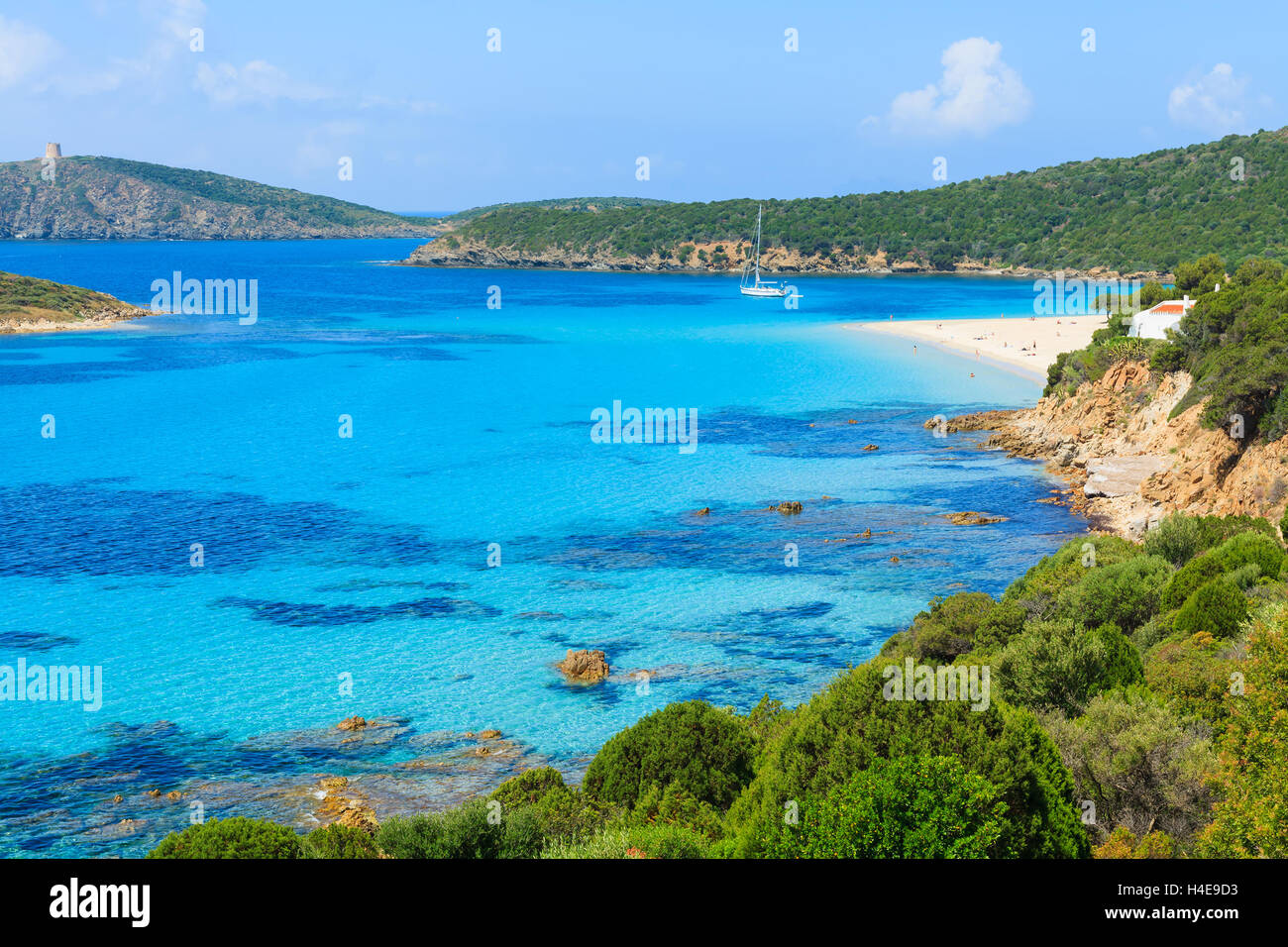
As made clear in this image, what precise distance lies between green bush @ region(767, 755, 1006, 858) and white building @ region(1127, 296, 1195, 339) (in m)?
45.9

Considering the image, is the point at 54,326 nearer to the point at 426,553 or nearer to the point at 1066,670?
the point at 426,553

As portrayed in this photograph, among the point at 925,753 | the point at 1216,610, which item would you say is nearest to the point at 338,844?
the point at 925,753

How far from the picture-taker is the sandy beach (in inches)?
3115

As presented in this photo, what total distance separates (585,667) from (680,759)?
946cm

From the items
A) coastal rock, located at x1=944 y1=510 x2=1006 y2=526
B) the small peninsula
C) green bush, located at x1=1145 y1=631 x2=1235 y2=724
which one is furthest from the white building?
the small peninsula

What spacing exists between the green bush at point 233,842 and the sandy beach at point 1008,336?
216ft

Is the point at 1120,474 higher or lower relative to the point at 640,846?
higher

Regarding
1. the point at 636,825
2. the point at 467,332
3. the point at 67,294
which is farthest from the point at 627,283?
the point at 636,825

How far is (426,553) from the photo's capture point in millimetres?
36375

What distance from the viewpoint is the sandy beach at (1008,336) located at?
79125 mm

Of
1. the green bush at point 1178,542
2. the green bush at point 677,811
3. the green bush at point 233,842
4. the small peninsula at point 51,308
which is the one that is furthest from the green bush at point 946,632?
the small peninsula at point 51,308

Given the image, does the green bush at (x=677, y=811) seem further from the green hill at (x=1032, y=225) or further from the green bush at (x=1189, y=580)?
the green hill at (x=1032, y=225)
